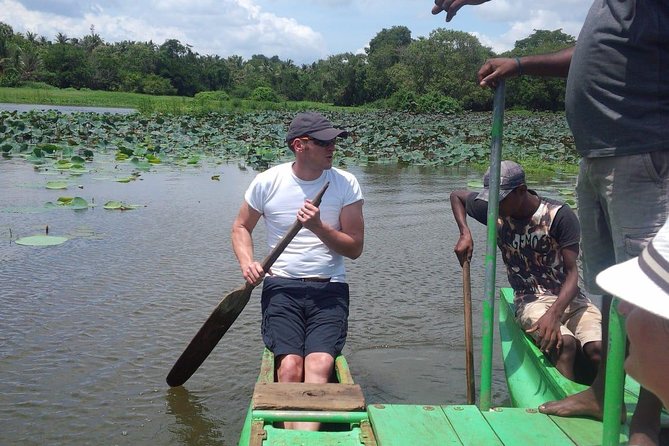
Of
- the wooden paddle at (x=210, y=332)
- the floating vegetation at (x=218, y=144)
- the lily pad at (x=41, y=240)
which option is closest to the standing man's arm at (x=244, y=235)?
the wooden paddle at (x=210, y=332)

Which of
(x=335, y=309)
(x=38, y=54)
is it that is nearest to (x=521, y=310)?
(x=335, y=309)

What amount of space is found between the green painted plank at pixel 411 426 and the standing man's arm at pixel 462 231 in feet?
3.48

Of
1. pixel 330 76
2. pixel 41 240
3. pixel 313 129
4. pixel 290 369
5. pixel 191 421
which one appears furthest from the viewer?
pixel 330 76

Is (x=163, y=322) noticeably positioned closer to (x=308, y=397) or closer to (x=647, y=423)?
(x=308, y=397)

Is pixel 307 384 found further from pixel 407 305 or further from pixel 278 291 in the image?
pixel 407 305

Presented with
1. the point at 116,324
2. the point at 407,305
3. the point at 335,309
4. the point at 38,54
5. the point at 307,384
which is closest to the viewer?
the point at 307,384

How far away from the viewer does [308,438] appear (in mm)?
2684

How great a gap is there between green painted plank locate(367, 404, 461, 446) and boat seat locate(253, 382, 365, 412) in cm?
17

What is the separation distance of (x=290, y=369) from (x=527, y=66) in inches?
63.9

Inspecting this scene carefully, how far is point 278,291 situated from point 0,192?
752cm

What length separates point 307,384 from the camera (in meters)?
3.09

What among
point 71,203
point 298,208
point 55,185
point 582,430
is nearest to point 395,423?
point 582,430

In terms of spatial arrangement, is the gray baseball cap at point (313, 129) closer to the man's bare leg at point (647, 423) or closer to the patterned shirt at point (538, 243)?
the patterned shirt at point (538, 243)

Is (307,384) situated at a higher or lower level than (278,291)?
lower
